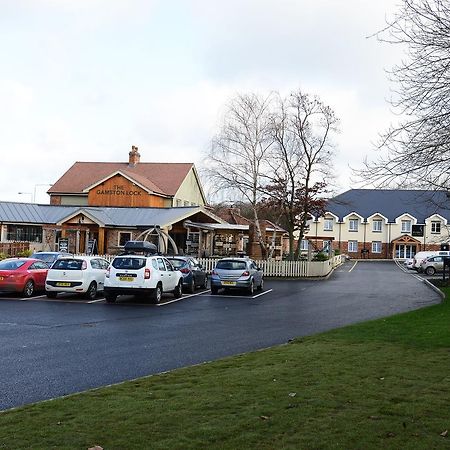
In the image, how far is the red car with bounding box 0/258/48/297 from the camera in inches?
859

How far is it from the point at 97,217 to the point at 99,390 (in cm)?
3471

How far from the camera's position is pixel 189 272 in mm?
25750

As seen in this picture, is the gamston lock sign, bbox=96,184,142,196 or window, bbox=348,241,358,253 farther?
window, bbox=348,241,358,253

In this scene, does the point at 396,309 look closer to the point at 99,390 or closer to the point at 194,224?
the point at 99,390

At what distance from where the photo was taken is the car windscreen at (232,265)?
83.9ft

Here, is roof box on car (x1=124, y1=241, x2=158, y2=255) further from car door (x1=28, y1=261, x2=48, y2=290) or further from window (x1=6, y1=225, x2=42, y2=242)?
window (x1=6, y1=225, x2=42, y2=242)

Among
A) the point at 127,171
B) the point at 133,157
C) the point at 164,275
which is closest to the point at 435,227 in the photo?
the point at 133,157

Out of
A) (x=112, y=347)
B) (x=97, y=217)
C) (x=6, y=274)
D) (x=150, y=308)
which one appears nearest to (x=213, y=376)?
(x=112, y=347)

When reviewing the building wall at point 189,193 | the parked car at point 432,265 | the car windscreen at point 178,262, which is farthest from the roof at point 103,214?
the parked car at point 432,265

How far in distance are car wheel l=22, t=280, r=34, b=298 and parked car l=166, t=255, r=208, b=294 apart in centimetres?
579

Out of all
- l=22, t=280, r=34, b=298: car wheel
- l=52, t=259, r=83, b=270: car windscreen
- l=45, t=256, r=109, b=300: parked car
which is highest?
l=52, t=259, r=83, b=270: car windscreen

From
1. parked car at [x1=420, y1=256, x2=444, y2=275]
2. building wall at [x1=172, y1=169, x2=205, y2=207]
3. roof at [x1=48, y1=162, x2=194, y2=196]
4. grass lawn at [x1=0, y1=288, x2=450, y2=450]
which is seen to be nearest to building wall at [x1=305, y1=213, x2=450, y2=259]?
building wall at [x1=172, y1=169, x2=205, y2=207]

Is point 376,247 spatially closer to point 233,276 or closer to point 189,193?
point 189,193

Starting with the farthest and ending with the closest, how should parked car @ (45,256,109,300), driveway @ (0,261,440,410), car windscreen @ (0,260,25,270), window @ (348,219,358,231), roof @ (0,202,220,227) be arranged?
window @ (348,219,358,231) → roof @ (0,202,220,227) → car windscreen @ (0,260,25,270) → parked car @ (45,256,109,300) → driveway @ (0,261,440,410)
